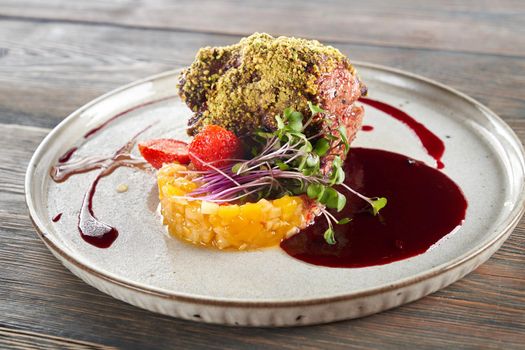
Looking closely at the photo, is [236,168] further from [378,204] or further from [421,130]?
[421,130]

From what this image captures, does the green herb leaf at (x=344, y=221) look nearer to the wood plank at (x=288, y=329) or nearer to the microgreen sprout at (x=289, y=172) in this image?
the microgreen sprout at (x=289, y=172)

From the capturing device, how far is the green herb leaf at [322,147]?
2664 mm

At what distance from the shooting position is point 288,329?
85.9 inches

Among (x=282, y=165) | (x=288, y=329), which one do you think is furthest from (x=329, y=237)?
(x=288, y=329)

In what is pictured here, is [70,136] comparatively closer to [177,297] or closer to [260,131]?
[260,131]

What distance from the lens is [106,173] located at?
10.1 feet

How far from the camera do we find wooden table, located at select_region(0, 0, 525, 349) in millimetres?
2178

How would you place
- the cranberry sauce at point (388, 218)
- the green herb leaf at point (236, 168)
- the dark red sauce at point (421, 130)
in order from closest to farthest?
the cranberry sauce at point (388, 218) < the green herb leaf at point (236, 168) < the dark red sauce at point (421, 130)

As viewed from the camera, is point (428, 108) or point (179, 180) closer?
point (179, 180)

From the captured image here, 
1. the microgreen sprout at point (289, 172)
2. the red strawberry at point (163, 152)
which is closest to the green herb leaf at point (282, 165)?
the microgreen sprout at point (289, 172)

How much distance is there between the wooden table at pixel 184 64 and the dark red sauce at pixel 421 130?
0.47 m

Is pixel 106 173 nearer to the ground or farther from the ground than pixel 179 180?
nearer to the ground

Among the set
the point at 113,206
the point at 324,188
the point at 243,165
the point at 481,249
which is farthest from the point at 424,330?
the point at 113,206

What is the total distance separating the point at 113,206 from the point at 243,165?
0.60 m
